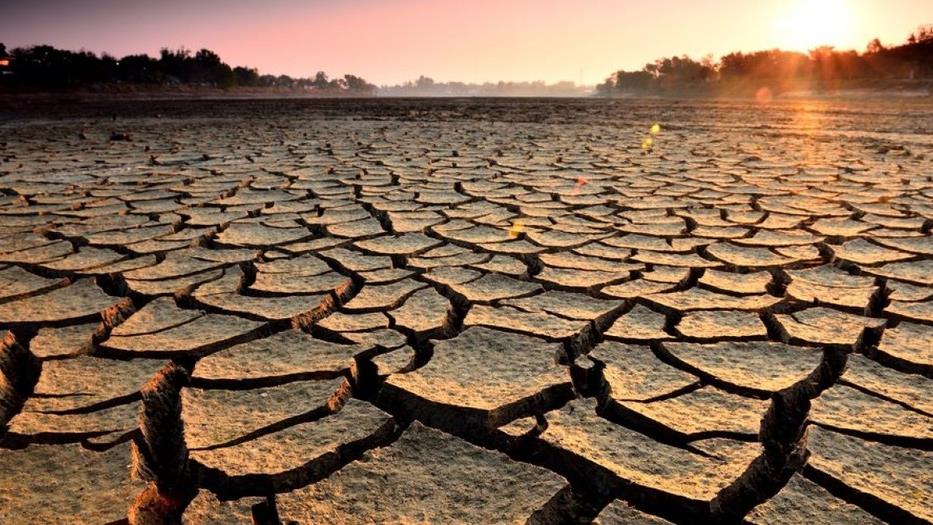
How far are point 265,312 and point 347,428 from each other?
605 millimetres

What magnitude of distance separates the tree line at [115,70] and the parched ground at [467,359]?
2299 centimetres

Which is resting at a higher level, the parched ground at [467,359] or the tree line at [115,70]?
the tree line at [115,70]

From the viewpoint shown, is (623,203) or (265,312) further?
(623,203)

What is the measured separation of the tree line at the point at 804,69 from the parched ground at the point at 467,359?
21.9 m

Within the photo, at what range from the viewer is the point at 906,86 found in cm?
1709

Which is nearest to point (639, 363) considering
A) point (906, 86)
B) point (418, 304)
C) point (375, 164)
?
point (418, 304)

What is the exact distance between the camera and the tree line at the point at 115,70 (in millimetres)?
22902

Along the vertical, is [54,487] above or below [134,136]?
below

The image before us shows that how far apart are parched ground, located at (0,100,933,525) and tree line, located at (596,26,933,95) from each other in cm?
2189

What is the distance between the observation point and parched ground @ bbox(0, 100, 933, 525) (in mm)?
846

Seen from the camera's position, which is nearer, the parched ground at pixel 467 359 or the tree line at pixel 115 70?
the parched ground at pixel 467 359

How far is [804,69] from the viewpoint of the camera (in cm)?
2656

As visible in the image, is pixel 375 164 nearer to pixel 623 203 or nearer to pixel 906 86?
pixel 623 203

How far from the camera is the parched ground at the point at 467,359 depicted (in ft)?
2.78
